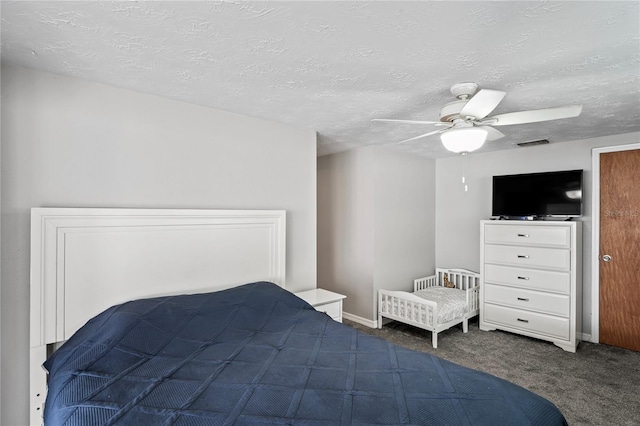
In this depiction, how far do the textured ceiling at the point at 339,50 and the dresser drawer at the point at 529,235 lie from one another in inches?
56.5

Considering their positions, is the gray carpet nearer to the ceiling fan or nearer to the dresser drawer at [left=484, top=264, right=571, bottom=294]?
the dresser drawer at [left=484, top=264, right=571, bottom=294]

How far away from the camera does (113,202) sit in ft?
7.11

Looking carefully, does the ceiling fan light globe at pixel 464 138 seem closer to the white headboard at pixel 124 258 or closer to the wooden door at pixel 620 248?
the white headboard at pixel 124 258

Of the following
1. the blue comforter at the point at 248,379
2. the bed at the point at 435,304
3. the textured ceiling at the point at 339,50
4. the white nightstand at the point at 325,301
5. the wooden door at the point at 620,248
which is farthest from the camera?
the bed at the point at 435,304

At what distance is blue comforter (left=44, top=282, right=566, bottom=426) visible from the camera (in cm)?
125

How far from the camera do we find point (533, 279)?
367 centimetres

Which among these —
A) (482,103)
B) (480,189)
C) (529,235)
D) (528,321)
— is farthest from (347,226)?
(482,103)

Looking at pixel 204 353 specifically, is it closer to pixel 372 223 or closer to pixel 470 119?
pixel 470 119

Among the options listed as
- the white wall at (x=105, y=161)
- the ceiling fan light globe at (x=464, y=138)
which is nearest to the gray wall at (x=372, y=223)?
the white wall at (x=105, y=161)

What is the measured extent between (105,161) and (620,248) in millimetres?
4923

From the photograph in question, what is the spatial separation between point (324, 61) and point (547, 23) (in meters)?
1.06

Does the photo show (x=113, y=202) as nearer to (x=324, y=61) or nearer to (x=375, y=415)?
(x=324, y=61)

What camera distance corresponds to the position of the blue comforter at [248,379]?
1.25 m

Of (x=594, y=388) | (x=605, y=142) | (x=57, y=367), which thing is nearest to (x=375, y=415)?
(x=57, y=367)
